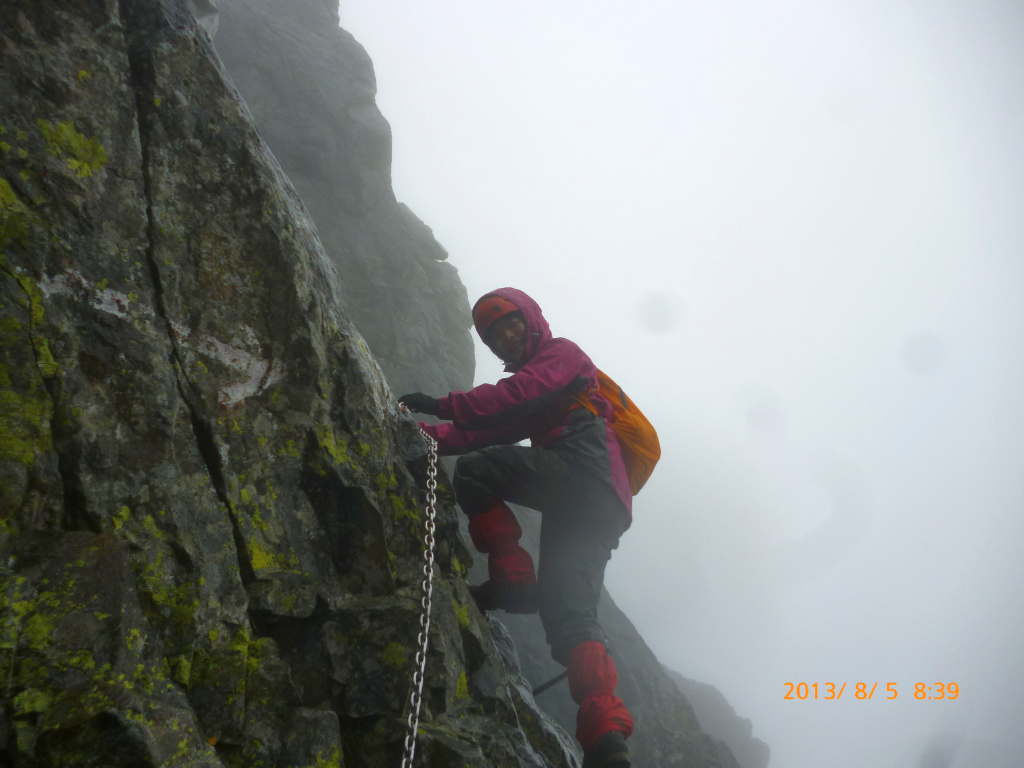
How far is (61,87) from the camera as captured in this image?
11.3 feet

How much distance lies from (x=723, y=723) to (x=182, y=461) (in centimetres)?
3968

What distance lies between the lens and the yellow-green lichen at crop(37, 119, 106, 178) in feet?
10.8

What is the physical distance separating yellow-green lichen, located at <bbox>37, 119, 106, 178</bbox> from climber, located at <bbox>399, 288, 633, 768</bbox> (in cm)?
298

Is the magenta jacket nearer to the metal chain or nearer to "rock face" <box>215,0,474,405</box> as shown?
the metal chain

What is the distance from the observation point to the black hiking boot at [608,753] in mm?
4066

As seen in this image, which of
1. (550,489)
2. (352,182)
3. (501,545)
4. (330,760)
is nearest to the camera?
(330,760)

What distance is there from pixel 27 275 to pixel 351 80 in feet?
75.7

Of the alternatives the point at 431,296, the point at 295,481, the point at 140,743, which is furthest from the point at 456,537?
the point at 431,296

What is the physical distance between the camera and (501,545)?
536cm

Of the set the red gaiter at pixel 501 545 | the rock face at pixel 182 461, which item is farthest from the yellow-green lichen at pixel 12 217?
the red gaiter at pixel 501 545

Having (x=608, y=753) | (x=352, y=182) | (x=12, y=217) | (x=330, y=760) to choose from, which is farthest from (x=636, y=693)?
(x=352, y=182)

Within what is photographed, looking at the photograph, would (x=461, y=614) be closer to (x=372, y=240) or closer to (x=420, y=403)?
(x=420, y=403)

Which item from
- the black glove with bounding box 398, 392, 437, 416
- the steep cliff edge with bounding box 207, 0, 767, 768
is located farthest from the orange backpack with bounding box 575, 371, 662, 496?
the steep cliff edge with bounding box 207, 0, 767, 768

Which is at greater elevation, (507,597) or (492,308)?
(492,308)
